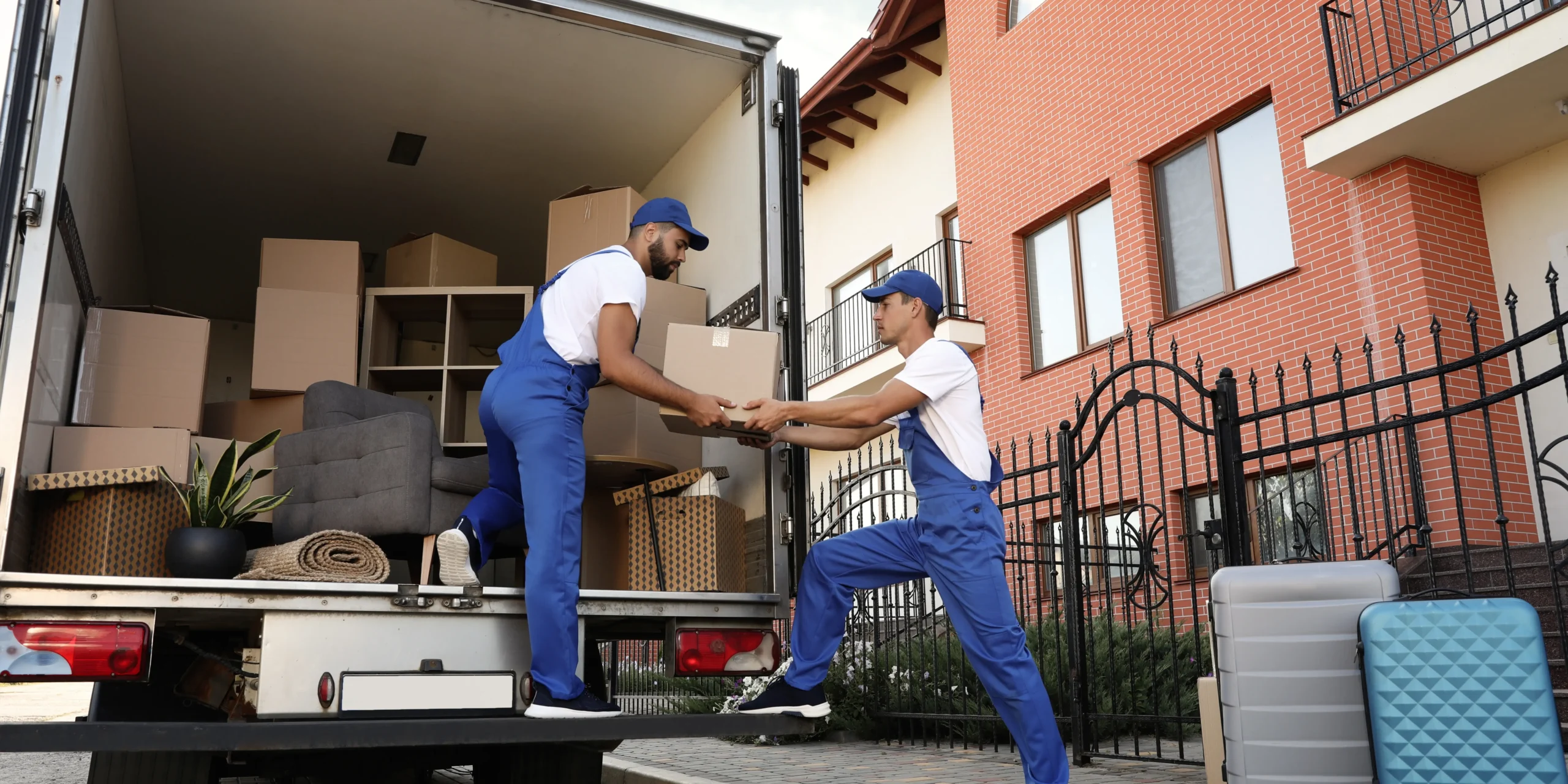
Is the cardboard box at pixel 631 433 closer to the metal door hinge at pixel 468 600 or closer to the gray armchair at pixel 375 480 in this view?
the gray armchair at pixel 375 480

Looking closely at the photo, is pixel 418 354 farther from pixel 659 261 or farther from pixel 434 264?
pixel 659 261

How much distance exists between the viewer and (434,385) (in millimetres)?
6324

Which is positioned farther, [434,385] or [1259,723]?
[434,385]

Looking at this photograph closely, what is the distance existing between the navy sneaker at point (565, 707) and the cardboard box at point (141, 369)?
2.13 meters

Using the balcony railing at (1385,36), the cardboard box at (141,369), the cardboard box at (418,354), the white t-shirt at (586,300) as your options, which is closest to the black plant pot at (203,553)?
the cardboard box at (141,369)

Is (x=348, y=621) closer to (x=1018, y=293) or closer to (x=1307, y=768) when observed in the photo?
(x=1307, y=768)

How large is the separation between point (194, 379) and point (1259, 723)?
413cm

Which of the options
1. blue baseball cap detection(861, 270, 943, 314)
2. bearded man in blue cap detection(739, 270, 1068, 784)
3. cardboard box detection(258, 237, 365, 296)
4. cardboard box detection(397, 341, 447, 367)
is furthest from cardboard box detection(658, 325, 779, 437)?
cardboard box detection(397, 341, 447, 367)

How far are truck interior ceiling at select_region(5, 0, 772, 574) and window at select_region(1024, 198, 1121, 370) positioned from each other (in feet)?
24.0

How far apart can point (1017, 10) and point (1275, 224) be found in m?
5.19

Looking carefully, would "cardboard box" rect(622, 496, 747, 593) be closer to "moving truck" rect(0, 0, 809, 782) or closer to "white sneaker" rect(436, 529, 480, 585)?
"moving truck" rect(0, 0, 809, 782)

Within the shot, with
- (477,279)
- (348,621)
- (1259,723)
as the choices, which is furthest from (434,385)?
(1259,723)

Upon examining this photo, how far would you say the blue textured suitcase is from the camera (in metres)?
3.26

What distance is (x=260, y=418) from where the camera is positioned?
5453 millimetres
